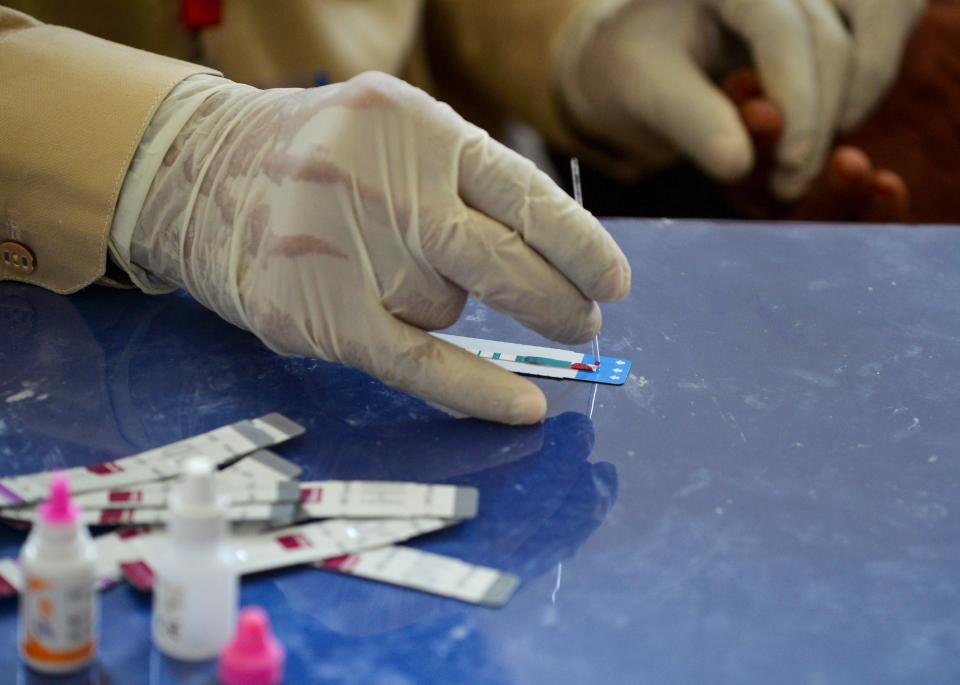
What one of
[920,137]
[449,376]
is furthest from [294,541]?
[920,137]

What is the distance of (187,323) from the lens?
3.76ft

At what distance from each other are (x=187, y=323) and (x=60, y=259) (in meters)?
0.14

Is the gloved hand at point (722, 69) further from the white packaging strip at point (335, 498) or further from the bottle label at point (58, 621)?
the bottle label at point (58, 621)

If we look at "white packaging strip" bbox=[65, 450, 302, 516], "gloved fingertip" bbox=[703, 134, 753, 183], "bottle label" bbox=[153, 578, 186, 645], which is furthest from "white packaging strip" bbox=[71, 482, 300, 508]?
"gloved fingertip" bbox=[703, 134, 753, 183]

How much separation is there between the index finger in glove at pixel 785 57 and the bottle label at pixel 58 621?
65.5 inches

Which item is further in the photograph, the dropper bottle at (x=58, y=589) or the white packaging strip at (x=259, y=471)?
the white packaging strip at (x=259, y=471)

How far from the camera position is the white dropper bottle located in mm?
627

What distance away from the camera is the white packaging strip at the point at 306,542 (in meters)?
0.75

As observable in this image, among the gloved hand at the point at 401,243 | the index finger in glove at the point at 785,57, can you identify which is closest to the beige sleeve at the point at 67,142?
the gloved hand at the point at 401,243

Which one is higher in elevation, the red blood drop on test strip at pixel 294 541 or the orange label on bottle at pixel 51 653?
the orange label on bottle at pixel 51 653

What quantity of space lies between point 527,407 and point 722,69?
1417mm

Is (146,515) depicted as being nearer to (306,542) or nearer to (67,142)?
(306,542)

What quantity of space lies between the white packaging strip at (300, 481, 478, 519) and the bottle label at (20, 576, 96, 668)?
0.20 m

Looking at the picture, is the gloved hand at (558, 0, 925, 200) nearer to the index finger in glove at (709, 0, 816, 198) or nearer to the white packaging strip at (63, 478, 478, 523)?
the index finger in glove at (709, 0, 816, 198)
